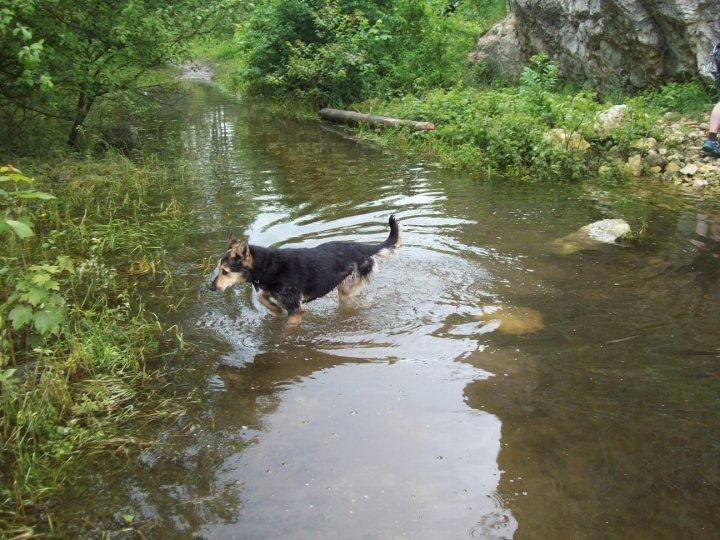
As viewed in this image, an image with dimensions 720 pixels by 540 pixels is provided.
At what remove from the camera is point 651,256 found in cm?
734

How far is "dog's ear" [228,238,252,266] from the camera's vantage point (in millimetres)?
5844

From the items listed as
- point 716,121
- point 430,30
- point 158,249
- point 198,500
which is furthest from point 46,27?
point 430,30

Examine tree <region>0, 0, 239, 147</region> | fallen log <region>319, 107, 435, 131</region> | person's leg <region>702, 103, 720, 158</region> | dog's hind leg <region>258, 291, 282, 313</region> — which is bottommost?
dog's hind leg <region>258, 291, 282, 313</region>

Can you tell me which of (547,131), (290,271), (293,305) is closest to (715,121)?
(547,131)

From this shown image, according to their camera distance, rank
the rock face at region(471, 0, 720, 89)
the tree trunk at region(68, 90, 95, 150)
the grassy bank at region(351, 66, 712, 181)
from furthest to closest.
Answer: the rock face at region(471, 0, 720, 89) → the tree trunk at region(68, 90, 95, 150) → the grassy bank at region(351, 66, 712, 181)

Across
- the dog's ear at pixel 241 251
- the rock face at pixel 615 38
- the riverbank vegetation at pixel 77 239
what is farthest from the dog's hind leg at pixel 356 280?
the rock face at pixel 615 38

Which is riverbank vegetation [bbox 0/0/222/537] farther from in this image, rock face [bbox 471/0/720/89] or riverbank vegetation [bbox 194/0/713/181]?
rock face [bbox 471/0/720/89]

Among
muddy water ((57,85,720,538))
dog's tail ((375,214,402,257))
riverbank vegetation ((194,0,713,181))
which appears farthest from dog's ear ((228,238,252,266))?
riverbank vegetation ((194,0,713,181))

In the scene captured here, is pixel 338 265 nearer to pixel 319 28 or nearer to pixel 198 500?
pixel 198 500

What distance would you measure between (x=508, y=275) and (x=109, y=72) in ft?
27.1

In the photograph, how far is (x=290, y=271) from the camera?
6199 mm

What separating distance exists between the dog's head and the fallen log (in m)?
9.50

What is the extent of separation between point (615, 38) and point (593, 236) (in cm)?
871

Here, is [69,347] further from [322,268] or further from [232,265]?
[322,268]
